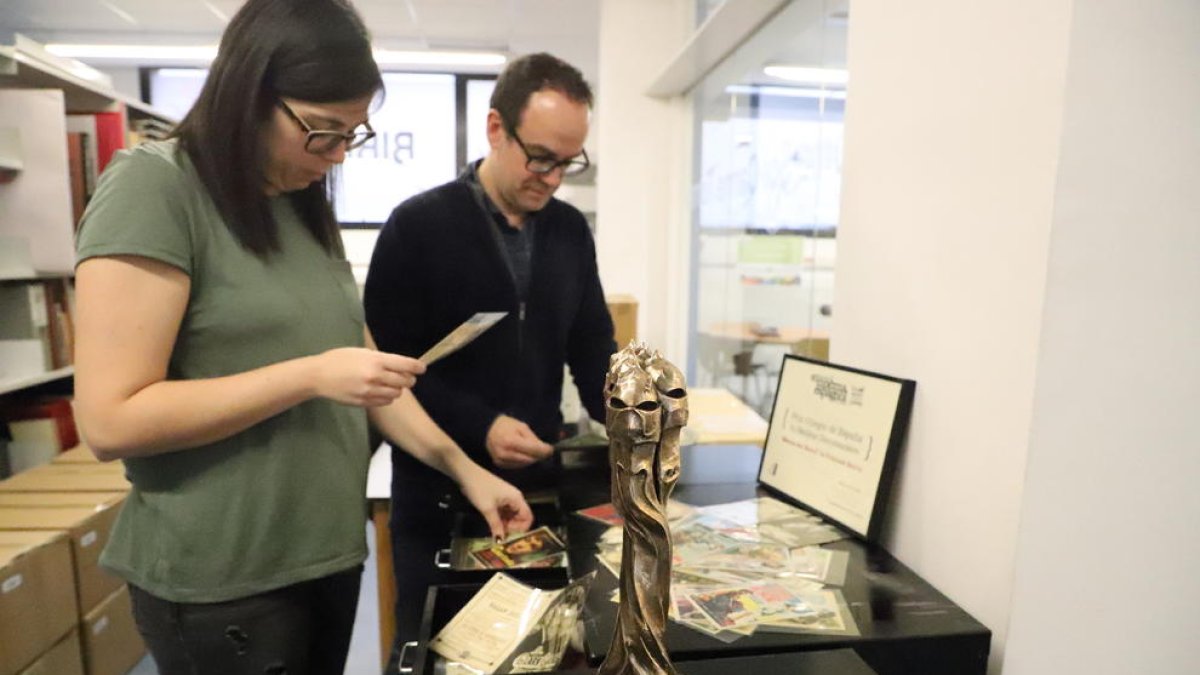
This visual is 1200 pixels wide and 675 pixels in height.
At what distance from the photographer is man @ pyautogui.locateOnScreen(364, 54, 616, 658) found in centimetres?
136

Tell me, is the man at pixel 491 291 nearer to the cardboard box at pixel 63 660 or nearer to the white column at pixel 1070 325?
the white column at pixel 1070 325

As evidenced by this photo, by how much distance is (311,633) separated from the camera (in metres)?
1.02

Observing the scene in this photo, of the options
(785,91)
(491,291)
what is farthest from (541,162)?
(785,91)

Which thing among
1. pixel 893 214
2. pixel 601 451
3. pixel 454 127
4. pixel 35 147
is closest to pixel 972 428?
pixel 893 214

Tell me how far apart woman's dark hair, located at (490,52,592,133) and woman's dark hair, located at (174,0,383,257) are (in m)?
0.47

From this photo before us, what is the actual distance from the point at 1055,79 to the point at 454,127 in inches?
199

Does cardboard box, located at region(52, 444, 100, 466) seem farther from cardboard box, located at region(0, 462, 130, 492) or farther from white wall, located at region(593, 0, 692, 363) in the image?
white wall, located at region(593, 0, 692, 363)

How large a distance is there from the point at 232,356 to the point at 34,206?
1.97m

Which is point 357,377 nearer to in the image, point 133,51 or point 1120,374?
point 1120,374

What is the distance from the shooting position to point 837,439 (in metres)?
1.10

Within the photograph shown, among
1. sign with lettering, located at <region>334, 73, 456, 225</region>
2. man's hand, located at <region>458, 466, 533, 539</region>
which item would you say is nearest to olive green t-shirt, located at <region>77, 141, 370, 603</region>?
man's hand, located at <region>458, 466, 533, 539</region>

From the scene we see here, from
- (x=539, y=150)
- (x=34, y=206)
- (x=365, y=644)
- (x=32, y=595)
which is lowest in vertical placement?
(x=365, y=644)

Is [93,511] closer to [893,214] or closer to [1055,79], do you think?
[893,214]

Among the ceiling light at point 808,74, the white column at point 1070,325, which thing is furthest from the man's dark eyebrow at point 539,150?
the ceiling light at point 808,74
